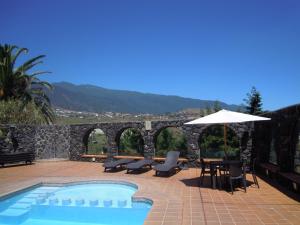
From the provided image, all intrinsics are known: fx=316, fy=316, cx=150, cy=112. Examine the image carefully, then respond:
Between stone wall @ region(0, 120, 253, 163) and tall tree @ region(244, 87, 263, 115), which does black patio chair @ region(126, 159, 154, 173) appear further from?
tall tree @ region(244, 87, 263, 115)

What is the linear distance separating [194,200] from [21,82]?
20324 mm

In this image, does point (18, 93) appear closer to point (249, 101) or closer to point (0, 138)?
point (0, 138)

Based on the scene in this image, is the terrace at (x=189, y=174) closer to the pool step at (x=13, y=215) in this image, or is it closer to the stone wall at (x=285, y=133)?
the stone wall at (x=285, y=133)

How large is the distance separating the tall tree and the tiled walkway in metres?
15.2

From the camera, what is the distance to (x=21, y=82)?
24.5 meters

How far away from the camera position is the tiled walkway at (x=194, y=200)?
6473 millimetres

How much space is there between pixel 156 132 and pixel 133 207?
687 cm

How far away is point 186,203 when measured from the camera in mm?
7820

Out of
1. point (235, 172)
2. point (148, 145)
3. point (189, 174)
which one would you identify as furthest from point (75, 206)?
point (148, 145)

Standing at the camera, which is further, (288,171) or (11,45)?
(11,45)

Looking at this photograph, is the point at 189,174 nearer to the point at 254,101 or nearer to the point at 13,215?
the point at 13,215

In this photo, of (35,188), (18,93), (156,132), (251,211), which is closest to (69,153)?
(156,132)

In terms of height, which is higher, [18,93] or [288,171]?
[18,93]

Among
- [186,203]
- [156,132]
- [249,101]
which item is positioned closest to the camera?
[186,203]
